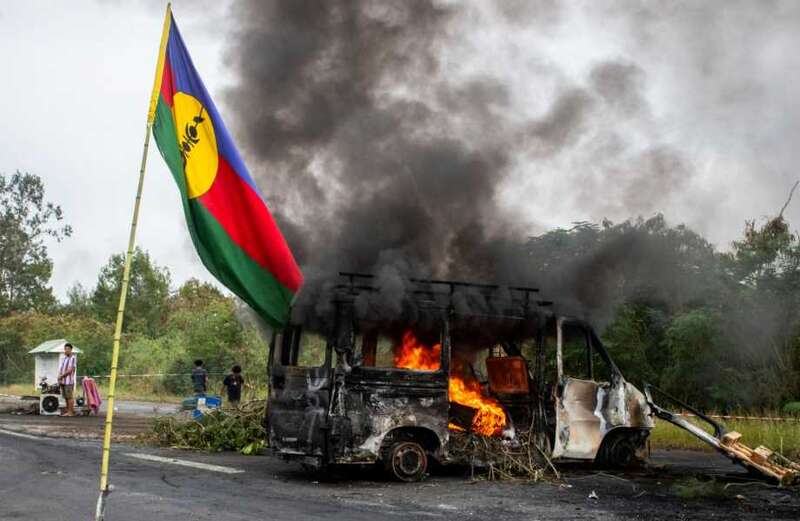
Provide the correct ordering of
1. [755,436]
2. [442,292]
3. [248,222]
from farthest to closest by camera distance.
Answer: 1. [755,436]
2. [442,292]
3. [248,222]

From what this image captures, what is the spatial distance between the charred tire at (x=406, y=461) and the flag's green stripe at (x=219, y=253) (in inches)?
139

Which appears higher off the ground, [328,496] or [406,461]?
[406,461]

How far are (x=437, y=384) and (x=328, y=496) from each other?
6.07ft

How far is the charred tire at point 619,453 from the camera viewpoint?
10.6m

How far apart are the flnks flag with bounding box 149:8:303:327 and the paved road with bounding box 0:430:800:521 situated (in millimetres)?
2313

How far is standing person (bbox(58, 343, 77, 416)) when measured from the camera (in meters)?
18.7

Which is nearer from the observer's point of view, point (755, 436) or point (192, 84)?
point (192, 84)

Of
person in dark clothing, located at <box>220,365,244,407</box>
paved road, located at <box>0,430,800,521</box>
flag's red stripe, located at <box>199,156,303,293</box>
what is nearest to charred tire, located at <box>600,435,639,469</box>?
paved road, located at <box>0,430,800,521</box>

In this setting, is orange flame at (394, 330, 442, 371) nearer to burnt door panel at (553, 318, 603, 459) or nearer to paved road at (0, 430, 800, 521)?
paved road at (0, 430, 800, 521)

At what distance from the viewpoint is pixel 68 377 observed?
748 inches

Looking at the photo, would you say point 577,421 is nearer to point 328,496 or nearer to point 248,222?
point 328,496

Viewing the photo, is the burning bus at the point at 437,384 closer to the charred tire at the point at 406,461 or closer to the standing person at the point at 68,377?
the charred tire at the point at 406,461

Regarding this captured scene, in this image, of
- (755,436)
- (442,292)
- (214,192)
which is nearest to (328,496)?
(442,292)

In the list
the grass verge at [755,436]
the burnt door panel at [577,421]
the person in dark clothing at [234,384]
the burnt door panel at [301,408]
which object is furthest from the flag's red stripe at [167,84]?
the person in dark clothing at [234,384]
